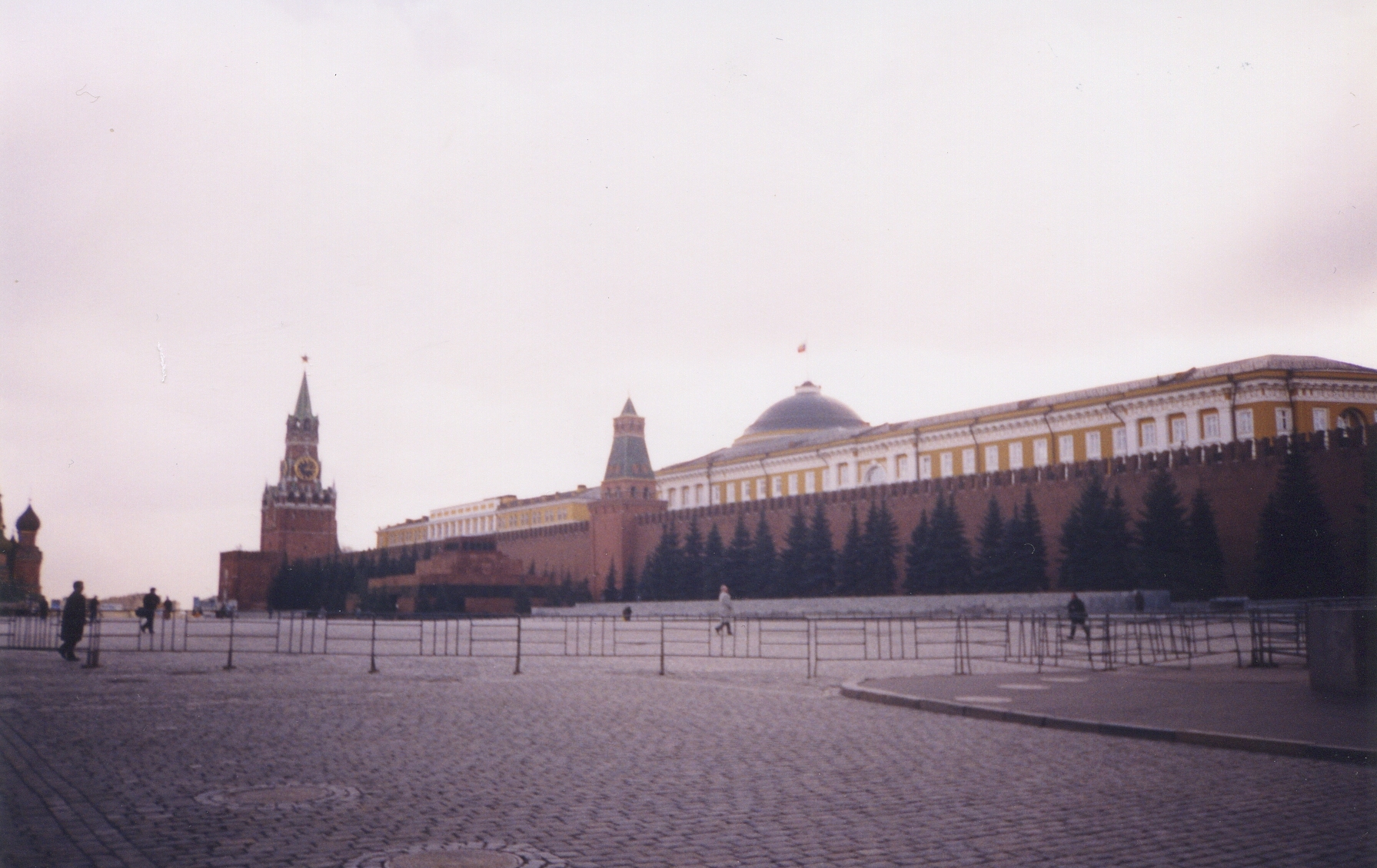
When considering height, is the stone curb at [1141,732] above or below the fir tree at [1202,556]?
below

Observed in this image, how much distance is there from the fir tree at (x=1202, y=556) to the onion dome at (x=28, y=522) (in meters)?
55.1

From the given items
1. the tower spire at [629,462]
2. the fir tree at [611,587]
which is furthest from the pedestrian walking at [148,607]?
the tower spire at [629,462]

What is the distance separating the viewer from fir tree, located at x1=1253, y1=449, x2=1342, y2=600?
1117 inches

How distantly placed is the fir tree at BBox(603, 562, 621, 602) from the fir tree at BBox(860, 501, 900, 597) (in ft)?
49.3

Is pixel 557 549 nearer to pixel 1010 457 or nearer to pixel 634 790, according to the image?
pixel 1010 457

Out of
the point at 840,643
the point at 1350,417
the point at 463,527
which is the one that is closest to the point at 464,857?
the point at 840,643

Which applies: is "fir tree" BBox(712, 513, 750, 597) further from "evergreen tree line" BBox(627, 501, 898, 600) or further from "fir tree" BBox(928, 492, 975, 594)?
"fir tree" BBox(928, 492, 975, 594)

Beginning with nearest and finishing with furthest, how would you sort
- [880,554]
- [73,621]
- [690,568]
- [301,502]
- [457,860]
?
[457,860], [73,621], [880,554], [690,568], [301,502]

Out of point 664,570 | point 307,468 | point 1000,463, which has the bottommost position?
point 664,570

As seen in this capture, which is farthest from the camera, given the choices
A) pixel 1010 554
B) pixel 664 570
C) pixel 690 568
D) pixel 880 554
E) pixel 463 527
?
pixel 463 527

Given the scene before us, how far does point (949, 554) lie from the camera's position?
38.2m

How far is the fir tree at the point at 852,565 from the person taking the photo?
4134cm

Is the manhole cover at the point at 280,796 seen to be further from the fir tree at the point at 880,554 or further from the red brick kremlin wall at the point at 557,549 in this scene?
the red brick kremlin wall at the point at 557,549

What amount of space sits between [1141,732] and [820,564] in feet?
119
